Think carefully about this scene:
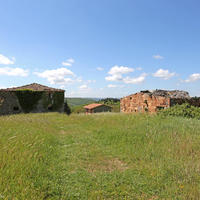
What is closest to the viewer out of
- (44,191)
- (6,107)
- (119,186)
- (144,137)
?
(44,191)

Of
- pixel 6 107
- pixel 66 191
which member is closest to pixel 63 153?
pixel 66 191

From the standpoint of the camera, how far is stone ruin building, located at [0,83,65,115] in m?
19.3

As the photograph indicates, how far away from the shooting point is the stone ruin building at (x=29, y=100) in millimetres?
19312

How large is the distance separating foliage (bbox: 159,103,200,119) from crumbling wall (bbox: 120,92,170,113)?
3.02 feet

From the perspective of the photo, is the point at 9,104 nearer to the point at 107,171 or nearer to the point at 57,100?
the point at 57,100

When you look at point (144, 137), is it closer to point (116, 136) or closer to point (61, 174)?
point (116, 136)

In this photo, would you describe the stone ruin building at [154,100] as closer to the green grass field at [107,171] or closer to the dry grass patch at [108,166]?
the green grass field at [107,171]

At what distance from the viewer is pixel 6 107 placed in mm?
19312

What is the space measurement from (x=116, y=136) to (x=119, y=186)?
149 inches

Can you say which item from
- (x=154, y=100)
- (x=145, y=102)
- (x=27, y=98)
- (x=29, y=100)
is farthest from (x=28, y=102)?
(x=154, y=100)

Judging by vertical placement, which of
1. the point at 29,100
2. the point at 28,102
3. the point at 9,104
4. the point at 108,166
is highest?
the point at 29,100

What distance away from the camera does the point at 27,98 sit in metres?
20.3

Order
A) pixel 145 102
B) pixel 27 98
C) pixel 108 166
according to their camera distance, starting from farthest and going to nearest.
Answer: pixel 27 98 → pixel 145 102 → pixel 108 166

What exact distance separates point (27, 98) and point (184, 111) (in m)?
19.7
